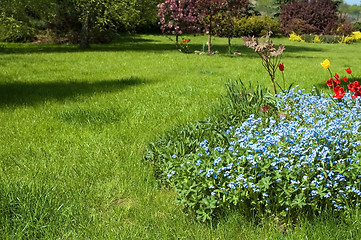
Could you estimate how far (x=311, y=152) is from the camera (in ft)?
9.43

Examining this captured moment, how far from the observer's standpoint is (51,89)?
26.5 ft

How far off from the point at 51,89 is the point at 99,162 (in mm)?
4603

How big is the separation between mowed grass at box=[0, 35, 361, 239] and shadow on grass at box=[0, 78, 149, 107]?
0.02 meters

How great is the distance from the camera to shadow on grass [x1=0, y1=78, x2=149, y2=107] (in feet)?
23.4

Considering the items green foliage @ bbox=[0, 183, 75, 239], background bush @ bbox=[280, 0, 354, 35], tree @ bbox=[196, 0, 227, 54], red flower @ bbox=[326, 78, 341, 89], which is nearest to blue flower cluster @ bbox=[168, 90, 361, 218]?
green foliage @ bbox=[0, 183, 75, 239]

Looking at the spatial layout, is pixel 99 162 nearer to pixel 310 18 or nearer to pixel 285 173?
pixel 285 173

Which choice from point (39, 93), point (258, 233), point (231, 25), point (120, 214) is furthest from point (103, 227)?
point (231, 25)

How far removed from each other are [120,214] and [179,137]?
1.30m

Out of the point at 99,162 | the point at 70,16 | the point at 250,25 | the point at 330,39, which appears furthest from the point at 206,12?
the point at 330,39

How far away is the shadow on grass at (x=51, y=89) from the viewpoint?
281 inches

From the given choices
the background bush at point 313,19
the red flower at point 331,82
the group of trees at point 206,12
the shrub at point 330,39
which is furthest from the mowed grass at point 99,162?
the background bush at point 313,19

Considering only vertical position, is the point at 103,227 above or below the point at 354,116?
below

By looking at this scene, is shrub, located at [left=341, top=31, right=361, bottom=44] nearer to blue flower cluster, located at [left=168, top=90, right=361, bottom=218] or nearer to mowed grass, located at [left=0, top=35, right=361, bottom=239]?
mowed grass, located at [left=0, top=35, right=361, bottom=239]

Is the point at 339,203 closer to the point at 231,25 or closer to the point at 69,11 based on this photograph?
Answer: the point at 231,25
